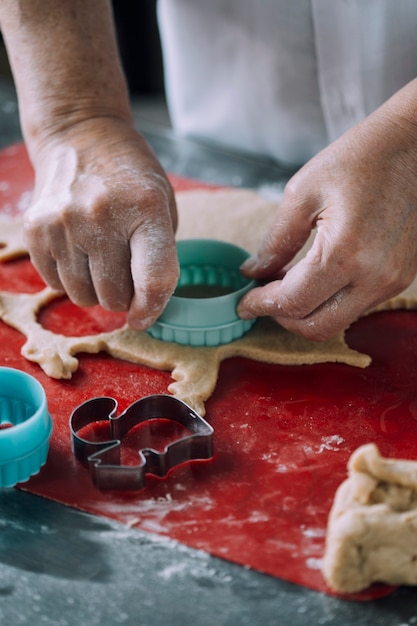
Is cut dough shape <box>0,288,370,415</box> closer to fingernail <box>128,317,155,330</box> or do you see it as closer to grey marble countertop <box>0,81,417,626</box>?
fingernail <box>128,317,155,330</box>

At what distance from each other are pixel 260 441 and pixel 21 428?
1.19 ft

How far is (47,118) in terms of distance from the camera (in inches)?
63.4

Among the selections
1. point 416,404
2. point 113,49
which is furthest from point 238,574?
point 113,49

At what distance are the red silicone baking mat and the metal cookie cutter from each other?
19 mm

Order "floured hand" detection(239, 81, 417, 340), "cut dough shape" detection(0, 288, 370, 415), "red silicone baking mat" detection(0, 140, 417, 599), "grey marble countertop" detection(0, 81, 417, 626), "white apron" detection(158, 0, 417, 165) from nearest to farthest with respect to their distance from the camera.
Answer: "grey marble countertop" detection(0, 81, 417, 626)
"red silicone baking mat" detection(0, 140, 417, 599)
"floured hand" detection(239, 81, 417, 340)
"cut dough shape" detection(0, 288, 370, 415)
"white apron" detection(158, 0, 417, 165)

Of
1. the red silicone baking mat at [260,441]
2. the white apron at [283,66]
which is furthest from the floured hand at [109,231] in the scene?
the white apron at [283,66]

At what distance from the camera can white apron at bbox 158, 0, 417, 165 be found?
1.71 meters

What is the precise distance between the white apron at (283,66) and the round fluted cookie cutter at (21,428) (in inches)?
39.8

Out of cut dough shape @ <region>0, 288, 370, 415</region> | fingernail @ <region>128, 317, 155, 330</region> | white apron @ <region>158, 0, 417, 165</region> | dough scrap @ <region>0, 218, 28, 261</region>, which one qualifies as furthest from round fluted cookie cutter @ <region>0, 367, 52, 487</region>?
white apron @ <region>158, 0, 417, 165</region>

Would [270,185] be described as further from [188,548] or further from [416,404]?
[188,548]

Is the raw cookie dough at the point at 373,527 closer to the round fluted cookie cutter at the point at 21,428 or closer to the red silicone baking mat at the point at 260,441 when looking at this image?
the red silicone baking mat at the point at 260,441

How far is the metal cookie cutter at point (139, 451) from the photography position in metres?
1.14

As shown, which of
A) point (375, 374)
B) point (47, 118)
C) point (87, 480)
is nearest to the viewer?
point (87, 480)

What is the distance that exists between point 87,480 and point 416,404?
0.54 m
